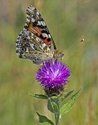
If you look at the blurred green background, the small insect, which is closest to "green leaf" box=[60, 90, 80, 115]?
the small insect

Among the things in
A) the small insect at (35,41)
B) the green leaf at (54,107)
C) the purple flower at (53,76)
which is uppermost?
the small insect at (35,41)

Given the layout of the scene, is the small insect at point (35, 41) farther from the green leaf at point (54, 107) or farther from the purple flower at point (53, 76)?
the green leaf at point (54, 107)

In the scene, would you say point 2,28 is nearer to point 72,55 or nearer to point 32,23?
point 72,55

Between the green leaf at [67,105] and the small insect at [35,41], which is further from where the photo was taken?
the small insect at [35,41]

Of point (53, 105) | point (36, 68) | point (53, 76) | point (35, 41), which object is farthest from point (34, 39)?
point (36, 68)

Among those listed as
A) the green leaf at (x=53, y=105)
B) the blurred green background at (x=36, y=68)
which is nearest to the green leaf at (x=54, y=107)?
the green leaf at (x=53, y=105)

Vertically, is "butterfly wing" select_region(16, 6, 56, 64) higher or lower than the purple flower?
higher

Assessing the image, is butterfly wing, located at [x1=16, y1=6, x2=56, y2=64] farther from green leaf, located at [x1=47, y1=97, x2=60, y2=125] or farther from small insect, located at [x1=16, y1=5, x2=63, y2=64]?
green leaf, located at [x1=47, y1=97, x2=60, y2=125]
